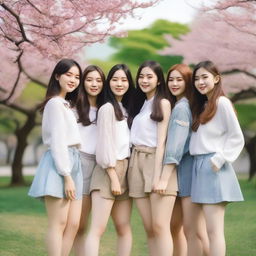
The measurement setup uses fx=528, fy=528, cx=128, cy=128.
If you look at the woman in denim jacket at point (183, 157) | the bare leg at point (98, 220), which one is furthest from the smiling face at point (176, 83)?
the bare leg at point (98, 220)

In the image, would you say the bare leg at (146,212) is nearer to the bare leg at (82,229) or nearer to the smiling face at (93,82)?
the bare leg at (82,229)

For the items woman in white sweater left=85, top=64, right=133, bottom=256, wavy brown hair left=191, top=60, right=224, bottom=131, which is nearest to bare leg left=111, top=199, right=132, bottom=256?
woman in white sweater left=85, top=64, right=133, bottom=256

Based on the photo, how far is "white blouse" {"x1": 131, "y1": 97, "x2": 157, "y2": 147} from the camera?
2883 millimetres

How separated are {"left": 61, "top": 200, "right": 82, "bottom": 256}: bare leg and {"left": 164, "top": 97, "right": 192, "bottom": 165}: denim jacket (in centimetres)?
53

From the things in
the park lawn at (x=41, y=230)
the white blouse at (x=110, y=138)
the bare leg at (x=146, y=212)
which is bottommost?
the park lawn at (x=41, y=230)

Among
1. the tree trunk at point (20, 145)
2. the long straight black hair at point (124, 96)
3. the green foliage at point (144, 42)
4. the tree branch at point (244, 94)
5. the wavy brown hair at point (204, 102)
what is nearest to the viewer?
the wavy brown hair at point (204, 102)

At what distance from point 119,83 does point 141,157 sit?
0.43m

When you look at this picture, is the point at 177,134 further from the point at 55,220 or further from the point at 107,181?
the point at 55,220

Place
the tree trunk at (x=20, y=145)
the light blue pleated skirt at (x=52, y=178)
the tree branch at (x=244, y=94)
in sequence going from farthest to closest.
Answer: the tree trunk at (x=20, y=145)
the tree branch at (x=244, y=94)
the light blue pleated skirt at (x=52, y=178)

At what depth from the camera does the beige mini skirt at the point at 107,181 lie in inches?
113

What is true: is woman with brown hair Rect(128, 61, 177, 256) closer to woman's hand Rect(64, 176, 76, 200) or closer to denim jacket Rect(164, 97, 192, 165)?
denim jacket Rect(164, 97, 192, 165)

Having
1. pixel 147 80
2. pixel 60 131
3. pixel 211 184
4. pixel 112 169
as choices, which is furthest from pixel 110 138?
pixel 211 184

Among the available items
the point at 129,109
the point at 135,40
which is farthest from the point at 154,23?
the point at 129,109

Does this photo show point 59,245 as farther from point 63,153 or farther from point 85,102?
point 85,102
